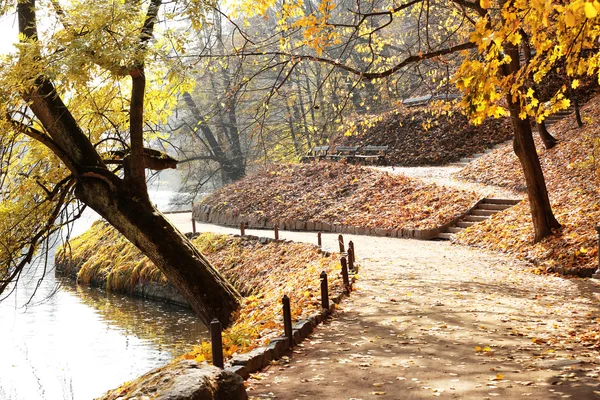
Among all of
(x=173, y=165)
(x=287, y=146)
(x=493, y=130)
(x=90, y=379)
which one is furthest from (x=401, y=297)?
(x=287, y=146)

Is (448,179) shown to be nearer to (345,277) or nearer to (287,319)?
(345,277)

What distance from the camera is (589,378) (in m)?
6.32

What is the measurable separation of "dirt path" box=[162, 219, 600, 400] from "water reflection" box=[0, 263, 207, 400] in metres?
5.25

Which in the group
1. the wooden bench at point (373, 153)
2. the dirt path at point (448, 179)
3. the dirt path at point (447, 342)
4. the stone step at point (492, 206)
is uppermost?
the wooden bench at point (373, 153)

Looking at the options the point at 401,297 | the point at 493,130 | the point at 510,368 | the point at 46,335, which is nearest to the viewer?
the point at 510,368

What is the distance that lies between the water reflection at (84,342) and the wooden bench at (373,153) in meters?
13.7

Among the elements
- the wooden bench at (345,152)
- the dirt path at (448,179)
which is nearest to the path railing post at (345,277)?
the dirt path at (448,179)

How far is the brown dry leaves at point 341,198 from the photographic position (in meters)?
21.1

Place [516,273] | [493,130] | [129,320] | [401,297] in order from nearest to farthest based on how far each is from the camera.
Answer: [401,297] → [516,273] → [129,320] → [493,130]

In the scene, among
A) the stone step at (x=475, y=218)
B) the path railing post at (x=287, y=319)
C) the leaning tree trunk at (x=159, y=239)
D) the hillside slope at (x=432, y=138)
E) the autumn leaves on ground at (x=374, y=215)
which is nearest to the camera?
the path railing post at (x=287, y=319)

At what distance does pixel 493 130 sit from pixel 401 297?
20.0 metres

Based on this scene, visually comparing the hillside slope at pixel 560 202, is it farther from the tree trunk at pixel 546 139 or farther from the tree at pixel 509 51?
the tree at pixel 509 51

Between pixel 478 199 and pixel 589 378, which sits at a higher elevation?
pixel 478 199

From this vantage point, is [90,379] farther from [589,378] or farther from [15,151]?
[589,378]
